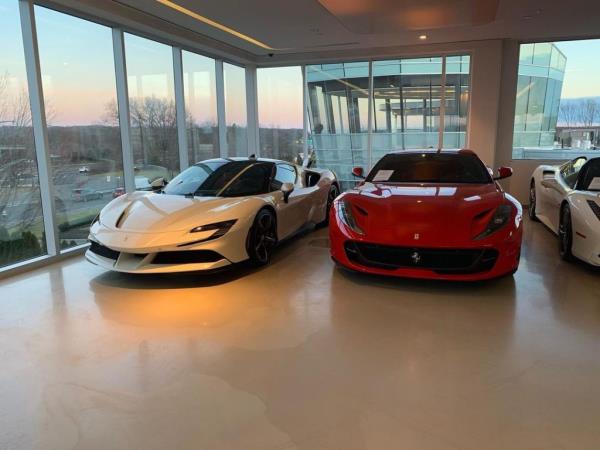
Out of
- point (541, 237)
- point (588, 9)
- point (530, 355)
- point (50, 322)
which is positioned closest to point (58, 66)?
point (50, 322)

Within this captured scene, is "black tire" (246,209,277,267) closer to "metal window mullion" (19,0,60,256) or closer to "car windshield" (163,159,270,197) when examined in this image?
"car windshield" (163,159,270,197)

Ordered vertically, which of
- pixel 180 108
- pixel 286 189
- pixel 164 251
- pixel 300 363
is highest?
pixel 180 108

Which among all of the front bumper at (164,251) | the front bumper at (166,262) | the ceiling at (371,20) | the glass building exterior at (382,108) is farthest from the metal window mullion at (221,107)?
the front bumper at (166,262)

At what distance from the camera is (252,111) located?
923 centimetres

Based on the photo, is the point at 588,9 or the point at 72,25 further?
the point at 588,9

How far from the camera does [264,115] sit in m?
9.40

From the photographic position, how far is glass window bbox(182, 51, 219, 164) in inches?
285

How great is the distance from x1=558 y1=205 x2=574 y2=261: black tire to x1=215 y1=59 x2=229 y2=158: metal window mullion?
19.0ft

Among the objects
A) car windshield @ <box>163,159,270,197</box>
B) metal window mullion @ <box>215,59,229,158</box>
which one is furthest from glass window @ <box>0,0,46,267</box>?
metal window mullion @ <box>215,59,229,158</box>

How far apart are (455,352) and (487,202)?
58.8 inches

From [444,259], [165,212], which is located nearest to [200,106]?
[165,212]

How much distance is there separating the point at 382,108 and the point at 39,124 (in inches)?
246

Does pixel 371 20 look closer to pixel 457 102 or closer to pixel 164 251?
pixel 457 102

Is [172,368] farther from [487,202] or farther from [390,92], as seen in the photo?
[390,92]
